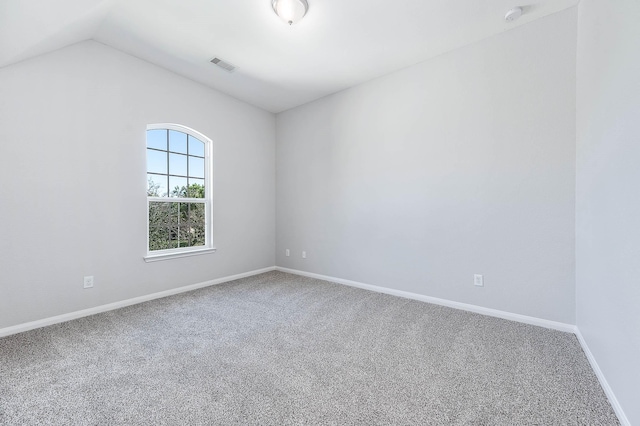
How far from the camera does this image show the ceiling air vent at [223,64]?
307 centimetres

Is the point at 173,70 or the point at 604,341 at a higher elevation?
the point at 173,70

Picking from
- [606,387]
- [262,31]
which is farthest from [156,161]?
[606,387]

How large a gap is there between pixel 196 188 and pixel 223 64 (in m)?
1.64

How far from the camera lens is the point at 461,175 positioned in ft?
9.41

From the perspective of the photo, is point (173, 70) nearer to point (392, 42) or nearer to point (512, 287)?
point (392, 42)

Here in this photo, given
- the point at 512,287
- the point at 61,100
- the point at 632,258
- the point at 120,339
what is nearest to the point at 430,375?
the point at 632,258

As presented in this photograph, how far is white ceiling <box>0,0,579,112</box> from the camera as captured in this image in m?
2.08

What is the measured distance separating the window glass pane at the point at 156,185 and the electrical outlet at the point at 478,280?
12.3ft

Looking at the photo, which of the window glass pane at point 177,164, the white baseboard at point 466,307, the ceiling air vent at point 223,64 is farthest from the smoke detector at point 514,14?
the window glass pane at point 177,164

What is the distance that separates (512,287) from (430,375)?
1444 mm

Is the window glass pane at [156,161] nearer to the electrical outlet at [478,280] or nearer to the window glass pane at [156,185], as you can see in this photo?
the window glass pane at [156,185]

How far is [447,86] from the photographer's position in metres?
2.93

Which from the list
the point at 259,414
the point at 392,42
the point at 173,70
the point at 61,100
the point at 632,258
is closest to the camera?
the point at 632,258

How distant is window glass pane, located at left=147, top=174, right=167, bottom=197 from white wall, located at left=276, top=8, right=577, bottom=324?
206 centimetres
